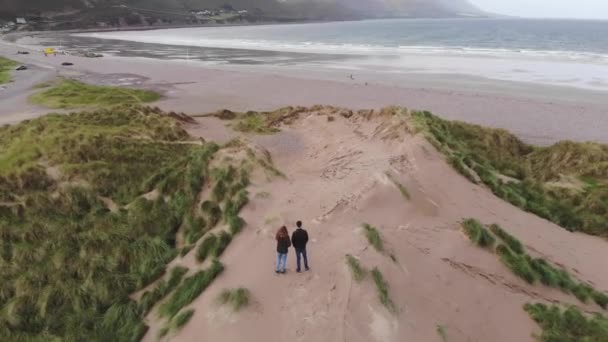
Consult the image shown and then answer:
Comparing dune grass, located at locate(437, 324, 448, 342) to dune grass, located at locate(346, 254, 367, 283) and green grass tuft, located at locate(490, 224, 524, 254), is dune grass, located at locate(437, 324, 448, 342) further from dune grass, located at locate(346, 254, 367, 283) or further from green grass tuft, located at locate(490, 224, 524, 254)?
green grass tuft, located at locate(490, 224, 524, 254)

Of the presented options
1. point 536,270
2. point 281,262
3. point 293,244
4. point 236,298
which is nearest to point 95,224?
point 236,298

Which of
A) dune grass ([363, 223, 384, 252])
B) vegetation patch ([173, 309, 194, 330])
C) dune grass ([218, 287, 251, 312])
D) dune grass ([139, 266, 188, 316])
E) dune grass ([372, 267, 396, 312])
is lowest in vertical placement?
dune grass ([139, 266, 188, 316])

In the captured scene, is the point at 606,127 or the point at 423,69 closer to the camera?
the point at 606,127

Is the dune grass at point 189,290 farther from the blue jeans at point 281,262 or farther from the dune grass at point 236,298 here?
the blue jeans at point 281,262

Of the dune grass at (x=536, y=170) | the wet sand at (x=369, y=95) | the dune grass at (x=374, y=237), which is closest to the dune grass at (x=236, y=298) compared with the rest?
the dune grass at (x=374, y=237)

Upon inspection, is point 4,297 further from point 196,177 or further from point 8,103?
point 8,103

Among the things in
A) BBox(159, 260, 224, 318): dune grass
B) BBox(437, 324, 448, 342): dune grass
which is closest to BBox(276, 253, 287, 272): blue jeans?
BBox(159, 260, 224, 318): dune grass

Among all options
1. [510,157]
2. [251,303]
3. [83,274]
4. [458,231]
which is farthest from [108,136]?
[510,157]

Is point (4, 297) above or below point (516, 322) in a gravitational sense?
below
